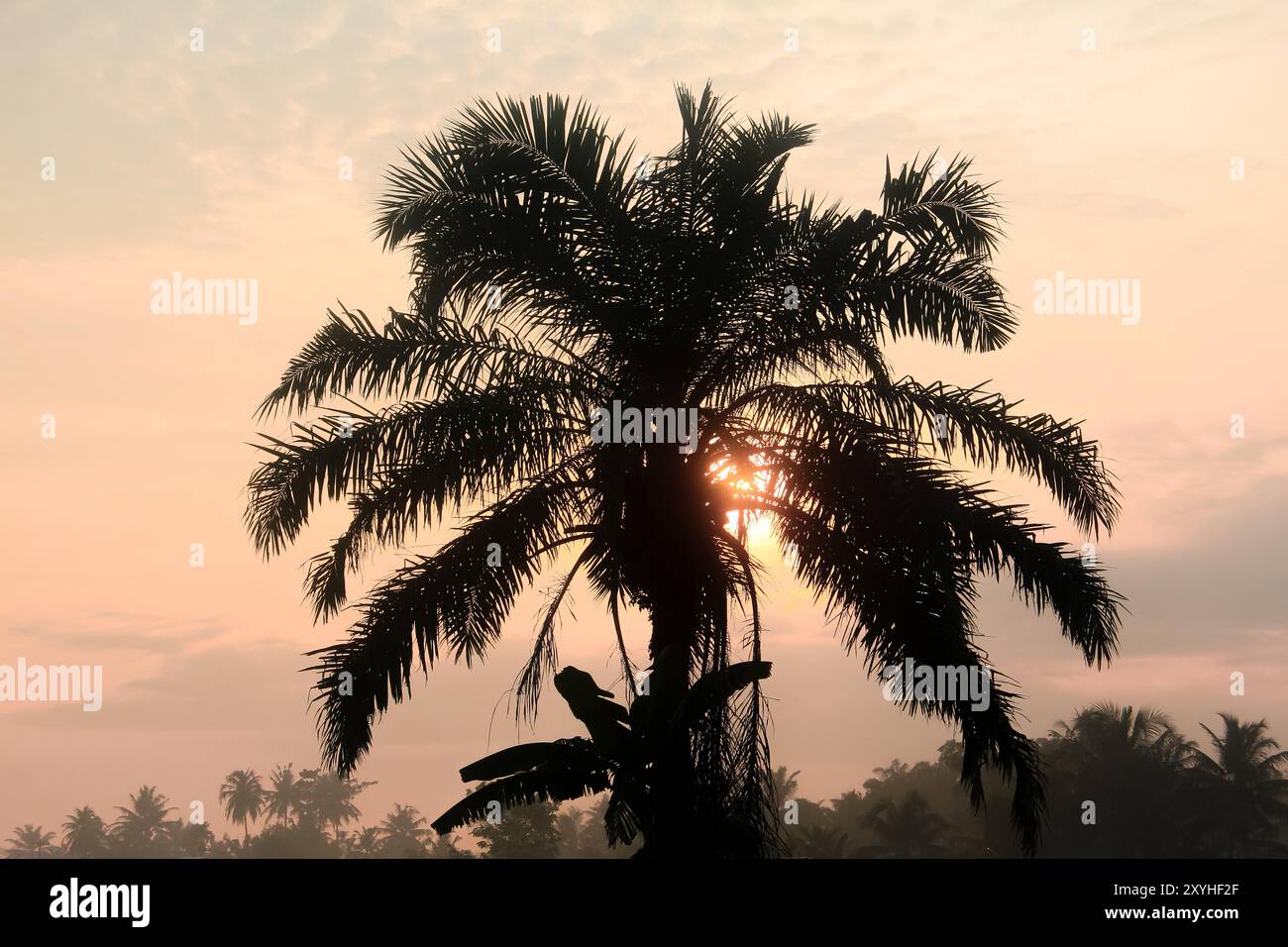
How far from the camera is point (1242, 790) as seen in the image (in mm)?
63219

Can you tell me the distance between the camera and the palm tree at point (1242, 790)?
62.6 meters

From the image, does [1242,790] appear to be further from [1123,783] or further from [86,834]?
[86,834]

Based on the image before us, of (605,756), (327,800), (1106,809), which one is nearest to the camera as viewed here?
(605,756)

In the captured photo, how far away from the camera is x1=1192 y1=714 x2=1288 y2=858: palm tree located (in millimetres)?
62625

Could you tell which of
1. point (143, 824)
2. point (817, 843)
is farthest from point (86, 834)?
point (817, 843)

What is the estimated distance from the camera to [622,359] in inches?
508

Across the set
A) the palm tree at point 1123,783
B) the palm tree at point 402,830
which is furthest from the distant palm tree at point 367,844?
the palm tree at point 1123,783

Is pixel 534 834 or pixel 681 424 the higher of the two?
pixel 681 424

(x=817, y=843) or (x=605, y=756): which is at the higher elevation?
(x=605, y=756)

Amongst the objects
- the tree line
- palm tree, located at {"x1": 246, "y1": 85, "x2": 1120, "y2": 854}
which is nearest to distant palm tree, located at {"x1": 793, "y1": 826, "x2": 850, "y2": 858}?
the tree line

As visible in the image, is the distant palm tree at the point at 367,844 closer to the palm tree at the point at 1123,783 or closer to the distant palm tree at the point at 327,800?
the distant palm tree at the point at 327,800

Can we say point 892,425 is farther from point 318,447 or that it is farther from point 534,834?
Answer: point 534,834

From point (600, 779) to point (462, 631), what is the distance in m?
2.39
